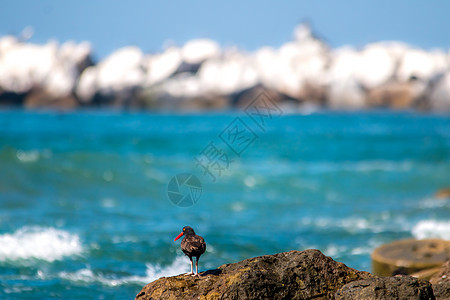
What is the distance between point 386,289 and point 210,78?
76179 mm

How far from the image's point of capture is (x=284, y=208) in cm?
1233

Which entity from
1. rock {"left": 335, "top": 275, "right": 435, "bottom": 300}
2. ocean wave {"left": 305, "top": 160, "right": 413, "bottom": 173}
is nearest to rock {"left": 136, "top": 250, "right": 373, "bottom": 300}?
rock {"left": 335, "top": 275, "right": 435, "bottom": 300}

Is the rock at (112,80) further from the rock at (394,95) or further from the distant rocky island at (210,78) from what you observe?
the rock at (394,95)

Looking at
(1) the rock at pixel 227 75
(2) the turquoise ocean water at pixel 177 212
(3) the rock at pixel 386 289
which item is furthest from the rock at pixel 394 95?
(3) the rock at pixel 386 289

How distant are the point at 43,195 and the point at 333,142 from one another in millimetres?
21749

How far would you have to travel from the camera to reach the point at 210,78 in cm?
7875

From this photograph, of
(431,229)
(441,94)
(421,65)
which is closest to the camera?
(431,229)

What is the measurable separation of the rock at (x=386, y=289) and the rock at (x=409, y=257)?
8.81 ft

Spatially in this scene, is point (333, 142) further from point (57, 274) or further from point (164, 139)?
point (57, 274)

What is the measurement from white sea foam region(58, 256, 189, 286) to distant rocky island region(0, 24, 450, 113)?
228 feet

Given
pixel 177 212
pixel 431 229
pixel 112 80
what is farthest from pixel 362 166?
pixel 112 80

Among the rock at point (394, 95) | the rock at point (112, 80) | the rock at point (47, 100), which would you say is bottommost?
the rock at point (394, 95)

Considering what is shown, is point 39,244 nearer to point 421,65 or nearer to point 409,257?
point 409,257

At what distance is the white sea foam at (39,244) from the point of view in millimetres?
7605
